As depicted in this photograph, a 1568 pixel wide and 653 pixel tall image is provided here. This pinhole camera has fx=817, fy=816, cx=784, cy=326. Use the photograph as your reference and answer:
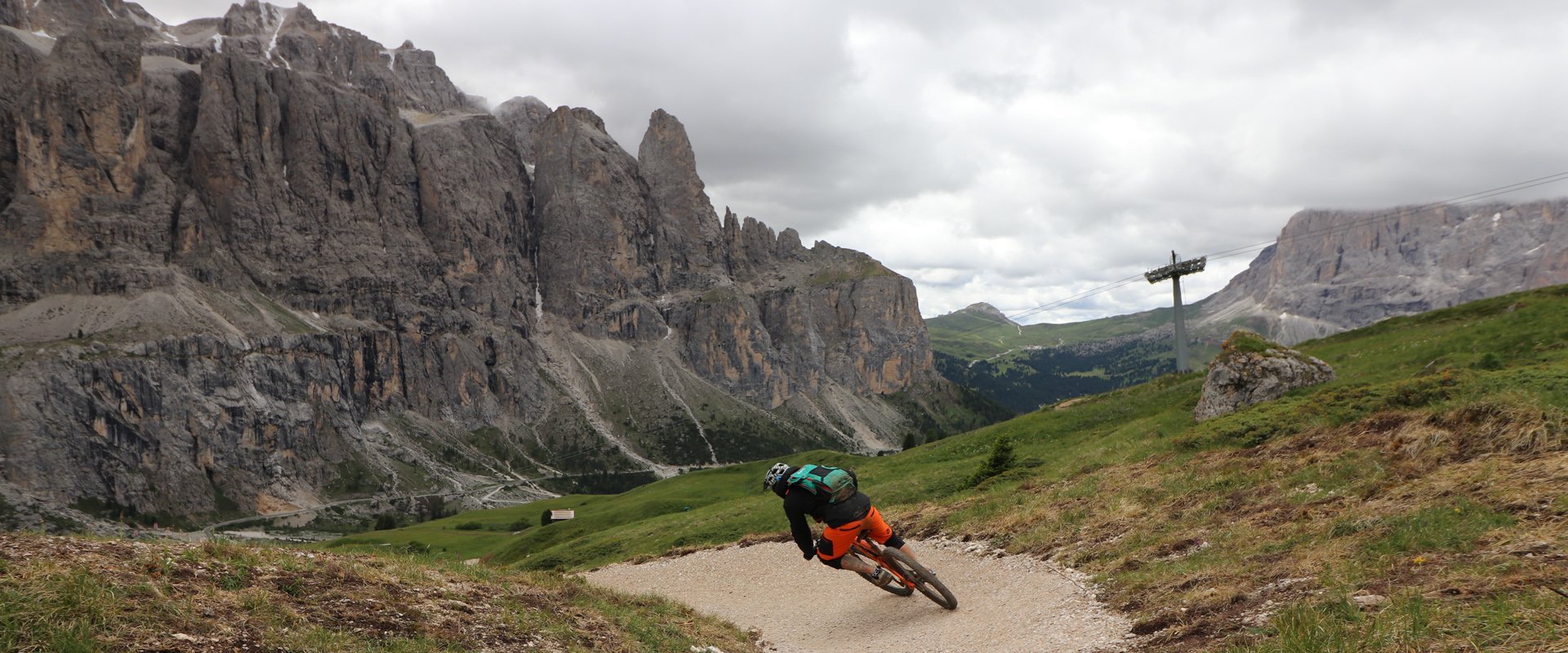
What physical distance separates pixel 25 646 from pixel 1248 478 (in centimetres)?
2156

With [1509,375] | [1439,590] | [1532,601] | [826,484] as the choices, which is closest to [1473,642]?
[1532,601]

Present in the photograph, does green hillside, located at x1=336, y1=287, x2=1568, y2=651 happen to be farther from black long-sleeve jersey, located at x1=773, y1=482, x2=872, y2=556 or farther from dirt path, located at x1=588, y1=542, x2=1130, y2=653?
black long-sleeve jersey, located at x1=773, y1=482, x2=872, y2=556

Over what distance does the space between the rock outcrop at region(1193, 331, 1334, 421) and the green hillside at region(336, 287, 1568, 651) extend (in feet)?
3.73

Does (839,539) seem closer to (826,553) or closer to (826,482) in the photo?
(826,553)

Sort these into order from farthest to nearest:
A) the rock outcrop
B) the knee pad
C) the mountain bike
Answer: the rock outcrop, the mountain bike, the knee pad

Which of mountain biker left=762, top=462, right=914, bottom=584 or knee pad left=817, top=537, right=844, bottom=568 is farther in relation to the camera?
knee pad left=817, top=537, right=844, bottom=568

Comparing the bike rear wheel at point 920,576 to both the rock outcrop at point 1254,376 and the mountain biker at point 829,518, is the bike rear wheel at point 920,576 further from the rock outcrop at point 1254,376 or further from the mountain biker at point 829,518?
the rock outcrop at point 1254,376

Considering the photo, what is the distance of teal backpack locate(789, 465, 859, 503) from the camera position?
1501 centimetres

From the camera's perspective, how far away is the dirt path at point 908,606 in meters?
13.9

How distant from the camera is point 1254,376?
3133 cm

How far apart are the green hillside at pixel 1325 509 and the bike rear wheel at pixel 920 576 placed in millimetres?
2115

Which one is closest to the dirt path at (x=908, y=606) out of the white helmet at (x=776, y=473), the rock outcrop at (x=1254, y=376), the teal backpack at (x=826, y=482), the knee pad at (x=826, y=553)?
the knee pad at (x=826, y=553)

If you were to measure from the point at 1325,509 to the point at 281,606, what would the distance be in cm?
1720

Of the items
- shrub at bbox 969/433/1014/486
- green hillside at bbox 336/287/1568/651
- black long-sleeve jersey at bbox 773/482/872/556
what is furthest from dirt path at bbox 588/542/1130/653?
shrub at bbox 969/433/1014/486
